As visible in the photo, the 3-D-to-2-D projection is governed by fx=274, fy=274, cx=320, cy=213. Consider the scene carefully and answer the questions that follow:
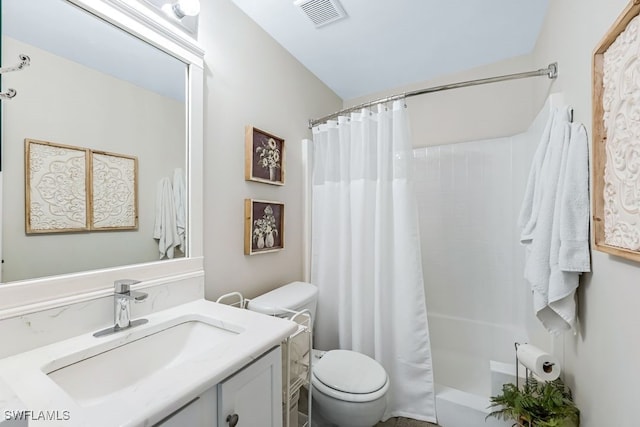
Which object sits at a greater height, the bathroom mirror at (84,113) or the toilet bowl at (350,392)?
the bathroom mirror at (84,113)

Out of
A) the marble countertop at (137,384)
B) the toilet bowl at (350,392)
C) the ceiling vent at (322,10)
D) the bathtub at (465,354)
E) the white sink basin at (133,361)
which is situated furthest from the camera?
the bathtub at (465,354)

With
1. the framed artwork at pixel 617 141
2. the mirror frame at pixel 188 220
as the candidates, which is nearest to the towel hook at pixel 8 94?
the mirror frame at pixel 188 220

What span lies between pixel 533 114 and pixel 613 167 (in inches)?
58.4

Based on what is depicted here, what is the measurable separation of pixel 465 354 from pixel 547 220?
4.82ft

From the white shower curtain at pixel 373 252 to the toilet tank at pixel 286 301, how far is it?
0.87 feet

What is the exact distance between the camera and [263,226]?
64.9 inches

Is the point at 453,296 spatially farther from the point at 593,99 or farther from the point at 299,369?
the point at 593,99

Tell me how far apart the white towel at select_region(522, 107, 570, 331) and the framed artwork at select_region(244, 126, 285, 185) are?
135cm

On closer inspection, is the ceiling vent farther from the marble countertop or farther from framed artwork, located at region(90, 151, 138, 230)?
the marble countertop

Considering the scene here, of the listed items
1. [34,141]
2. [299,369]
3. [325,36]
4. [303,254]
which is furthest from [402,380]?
[325,36]

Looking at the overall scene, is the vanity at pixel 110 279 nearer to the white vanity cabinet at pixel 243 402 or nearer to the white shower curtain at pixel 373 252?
the white vanity cabinet at pixel 243 402

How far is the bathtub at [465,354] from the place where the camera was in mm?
1726

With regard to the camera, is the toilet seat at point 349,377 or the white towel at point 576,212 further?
the toilet seat at point 349,377

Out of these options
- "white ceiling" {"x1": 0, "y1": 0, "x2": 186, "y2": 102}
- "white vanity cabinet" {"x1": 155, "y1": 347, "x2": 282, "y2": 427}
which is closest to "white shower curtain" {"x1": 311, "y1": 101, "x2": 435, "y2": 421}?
"white vanity cabinet" {"x1": 155, "y1": 347, "x2": 282, "y2": 427}
